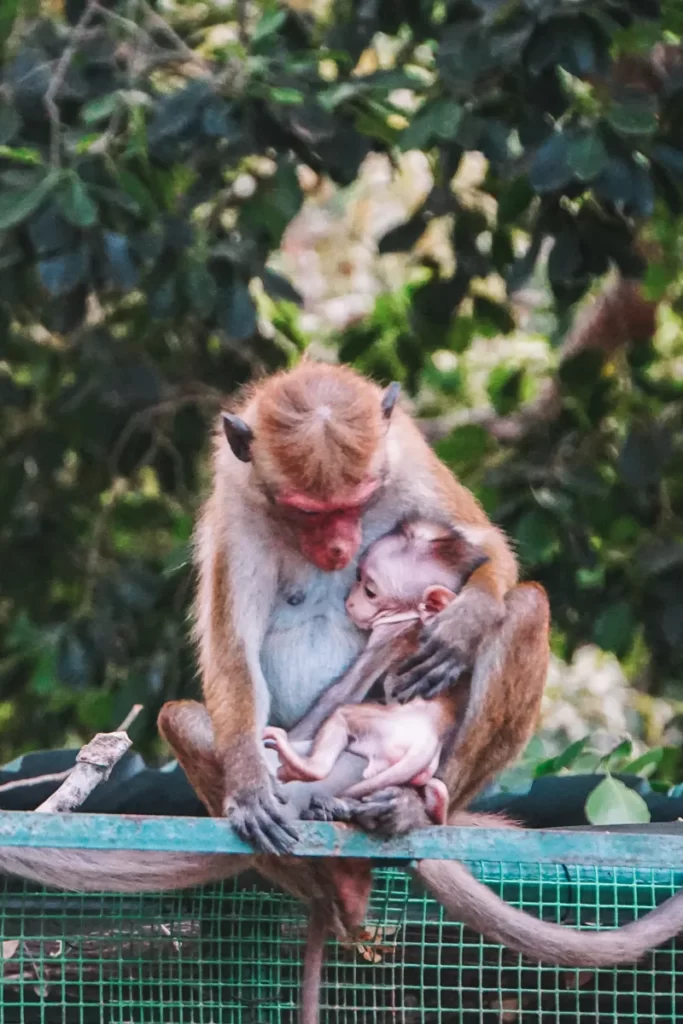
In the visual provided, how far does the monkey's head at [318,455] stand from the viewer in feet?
14.1

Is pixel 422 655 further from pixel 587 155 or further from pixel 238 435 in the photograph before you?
pixel 587 155

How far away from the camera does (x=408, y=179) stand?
39.7ft

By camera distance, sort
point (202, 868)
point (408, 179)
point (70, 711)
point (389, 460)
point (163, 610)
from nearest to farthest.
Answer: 1. point (202, 868)
2. point (389, 460)
3. point (163, 610)
4. point (70, 711)
5. point (408, 179)

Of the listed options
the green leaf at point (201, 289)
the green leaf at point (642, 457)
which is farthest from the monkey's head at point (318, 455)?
the green leaf at point (642, 457)

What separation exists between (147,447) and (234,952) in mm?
3326

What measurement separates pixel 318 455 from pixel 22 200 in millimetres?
1942

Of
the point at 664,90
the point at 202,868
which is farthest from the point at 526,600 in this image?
the point at 664,90

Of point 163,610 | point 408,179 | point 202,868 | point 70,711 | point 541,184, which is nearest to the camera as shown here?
point 202,868

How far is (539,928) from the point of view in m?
3.97

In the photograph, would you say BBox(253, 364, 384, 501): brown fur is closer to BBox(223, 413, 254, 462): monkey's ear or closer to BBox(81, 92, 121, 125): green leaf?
BBox(223, 413, 254, 462): monkey's ear

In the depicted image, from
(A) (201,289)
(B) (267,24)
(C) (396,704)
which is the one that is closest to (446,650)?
(C) (396,704)

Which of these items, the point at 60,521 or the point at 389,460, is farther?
the point at 60,521

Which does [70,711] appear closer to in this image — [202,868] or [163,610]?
[163,610]

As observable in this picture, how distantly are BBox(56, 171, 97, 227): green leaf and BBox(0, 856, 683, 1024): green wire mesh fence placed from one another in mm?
2254
